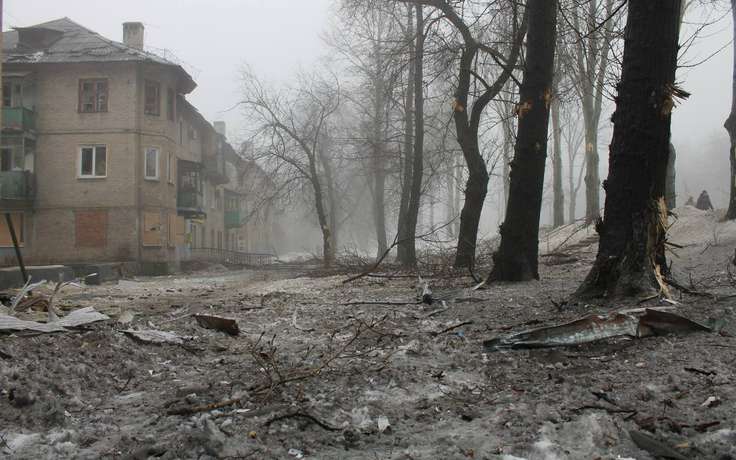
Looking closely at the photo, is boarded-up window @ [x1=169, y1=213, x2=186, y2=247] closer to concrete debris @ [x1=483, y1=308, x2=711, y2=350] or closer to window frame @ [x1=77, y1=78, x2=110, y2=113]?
window frame @ [x1=77, y1=78, x2=110, y2=113]

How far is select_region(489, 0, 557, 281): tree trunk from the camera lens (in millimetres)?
8945

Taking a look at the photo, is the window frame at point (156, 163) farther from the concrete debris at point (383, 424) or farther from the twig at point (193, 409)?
the concrete debris at point (383, 424)

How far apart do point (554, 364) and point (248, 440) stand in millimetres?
2210

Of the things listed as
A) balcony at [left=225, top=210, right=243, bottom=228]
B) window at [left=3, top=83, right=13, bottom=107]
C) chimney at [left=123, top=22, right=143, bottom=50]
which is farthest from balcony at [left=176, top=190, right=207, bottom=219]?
balcony at [left=225, top=210, right=243, bottom=228]

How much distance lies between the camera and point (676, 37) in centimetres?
555

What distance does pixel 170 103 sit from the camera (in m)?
30.8

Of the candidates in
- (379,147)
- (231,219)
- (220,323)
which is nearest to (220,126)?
(231,219)

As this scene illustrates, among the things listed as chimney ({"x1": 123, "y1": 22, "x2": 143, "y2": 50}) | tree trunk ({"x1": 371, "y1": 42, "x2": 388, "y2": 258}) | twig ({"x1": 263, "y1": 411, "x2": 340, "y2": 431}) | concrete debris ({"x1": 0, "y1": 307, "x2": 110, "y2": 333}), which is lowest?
twig ({"x1": 263, "y1": 411, "x2": 340, "y2": 431})

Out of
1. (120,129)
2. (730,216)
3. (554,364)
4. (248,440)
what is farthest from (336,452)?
(120,129)

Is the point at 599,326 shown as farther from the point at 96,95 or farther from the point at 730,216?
the point at 96,95

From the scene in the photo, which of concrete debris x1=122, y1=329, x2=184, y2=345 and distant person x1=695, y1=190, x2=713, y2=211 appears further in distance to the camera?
distant person x1=695, y1=190, x2=713, y2=211

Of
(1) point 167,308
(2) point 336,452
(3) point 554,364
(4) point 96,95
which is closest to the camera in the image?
(2) point 336,452

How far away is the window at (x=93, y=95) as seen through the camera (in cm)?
2844

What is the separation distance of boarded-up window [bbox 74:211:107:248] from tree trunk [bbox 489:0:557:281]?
2371 centimetres
